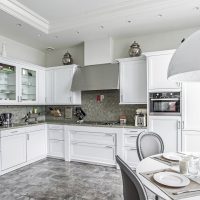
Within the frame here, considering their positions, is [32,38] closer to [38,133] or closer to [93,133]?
[38,133]

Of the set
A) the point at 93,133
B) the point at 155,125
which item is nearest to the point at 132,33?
the point at 155,125

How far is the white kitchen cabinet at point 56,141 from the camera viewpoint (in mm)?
4203

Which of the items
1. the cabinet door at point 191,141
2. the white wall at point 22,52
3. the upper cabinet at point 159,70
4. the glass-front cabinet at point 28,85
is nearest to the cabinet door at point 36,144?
the glass-front cabinet at point 28,85

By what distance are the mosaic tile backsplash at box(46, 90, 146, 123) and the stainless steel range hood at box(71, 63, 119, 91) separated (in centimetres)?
37

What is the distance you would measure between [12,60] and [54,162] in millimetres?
2316

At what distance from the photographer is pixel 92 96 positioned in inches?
175

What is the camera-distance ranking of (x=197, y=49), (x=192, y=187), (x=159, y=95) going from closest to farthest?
(x=197, y=49) < (x=192, y=187) < (x=159, y=95)

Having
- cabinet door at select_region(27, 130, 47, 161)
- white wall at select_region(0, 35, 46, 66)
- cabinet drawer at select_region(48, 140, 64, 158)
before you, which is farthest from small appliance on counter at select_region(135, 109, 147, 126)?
white wall at select_region(0, 35, 46, 66)

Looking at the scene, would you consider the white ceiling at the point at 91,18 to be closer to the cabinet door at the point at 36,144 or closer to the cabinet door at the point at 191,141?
the cabinet door at the point at 191,141

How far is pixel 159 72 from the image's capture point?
331 cm

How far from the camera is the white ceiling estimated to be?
2949mm

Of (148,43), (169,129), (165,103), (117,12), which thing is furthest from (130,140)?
(117,12)

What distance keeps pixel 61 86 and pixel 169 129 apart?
103 inches

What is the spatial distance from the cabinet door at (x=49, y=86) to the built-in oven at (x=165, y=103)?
249 centimetres
